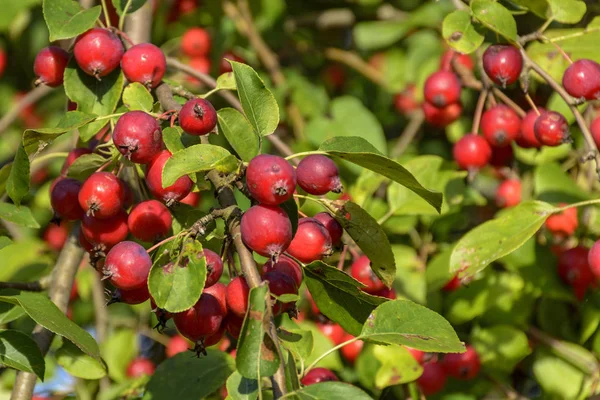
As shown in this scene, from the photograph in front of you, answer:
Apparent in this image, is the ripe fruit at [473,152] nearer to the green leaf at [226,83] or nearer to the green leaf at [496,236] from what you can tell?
the green leaf at [496,236]

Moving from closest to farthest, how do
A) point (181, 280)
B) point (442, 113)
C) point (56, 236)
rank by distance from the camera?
point (181, 280)
point (442, 113)
point (56, 236)

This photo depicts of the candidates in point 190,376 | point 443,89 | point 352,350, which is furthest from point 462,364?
point 190,376

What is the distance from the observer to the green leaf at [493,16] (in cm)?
173

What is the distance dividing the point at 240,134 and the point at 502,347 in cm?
129

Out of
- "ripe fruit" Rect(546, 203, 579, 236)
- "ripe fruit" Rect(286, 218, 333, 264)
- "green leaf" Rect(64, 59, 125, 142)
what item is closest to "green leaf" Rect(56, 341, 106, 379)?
"green leaf" Rect(64, 59, 125, 142)

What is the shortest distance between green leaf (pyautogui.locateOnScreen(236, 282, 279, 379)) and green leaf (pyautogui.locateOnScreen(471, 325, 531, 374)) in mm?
1329

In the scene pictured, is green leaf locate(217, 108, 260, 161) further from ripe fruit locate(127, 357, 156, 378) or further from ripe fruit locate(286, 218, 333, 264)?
ripe fruit locate(127, 357, 156, 378)

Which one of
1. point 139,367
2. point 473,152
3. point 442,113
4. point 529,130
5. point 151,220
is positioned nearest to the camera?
point 151,220

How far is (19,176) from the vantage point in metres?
1.38

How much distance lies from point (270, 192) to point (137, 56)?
546mm

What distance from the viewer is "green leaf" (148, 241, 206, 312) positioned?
1.17 m

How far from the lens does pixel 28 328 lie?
1.99 m

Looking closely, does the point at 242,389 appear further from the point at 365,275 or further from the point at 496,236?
the point at 496,236

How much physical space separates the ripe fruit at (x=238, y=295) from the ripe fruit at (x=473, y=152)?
3.65 ft
